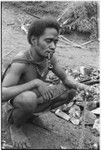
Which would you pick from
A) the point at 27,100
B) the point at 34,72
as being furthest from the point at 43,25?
the point at 27,100

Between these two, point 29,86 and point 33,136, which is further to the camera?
point 33,136

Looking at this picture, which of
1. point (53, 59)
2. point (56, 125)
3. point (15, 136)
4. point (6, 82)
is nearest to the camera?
point (6, 82)

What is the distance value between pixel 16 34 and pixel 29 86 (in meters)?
3.88

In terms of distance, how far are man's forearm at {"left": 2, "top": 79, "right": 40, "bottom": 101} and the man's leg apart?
0.17ft

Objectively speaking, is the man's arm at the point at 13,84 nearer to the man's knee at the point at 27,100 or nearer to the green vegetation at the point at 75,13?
the man's knee at the point at 27,100

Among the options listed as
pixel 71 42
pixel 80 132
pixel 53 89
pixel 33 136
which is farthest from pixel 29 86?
pixel 71 42

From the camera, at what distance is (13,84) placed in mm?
2977

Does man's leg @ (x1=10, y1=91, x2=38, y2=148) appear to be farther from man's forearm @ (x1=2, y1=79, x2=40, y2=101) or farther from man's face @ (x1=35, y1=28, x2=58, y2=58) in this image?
man's face @ (x1=35, y1=28, x2=58, y2=58)

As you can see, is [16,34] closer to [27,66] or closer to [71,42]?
[71,42]

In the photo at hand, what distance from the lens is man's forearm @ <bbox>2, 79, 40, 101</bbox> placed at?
9.57ft

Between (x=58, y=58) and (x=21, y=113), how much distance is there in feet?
9.75

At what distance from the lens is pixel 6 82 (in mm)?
2953

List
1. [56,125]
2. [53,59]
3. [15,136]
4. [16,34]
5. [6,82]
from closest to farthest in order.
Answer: [6,82]
[15,136]
[53,59]
[56,125]
[16,34]

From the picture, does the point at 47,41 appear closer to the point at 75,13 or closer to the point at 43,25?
the point at 43,25
